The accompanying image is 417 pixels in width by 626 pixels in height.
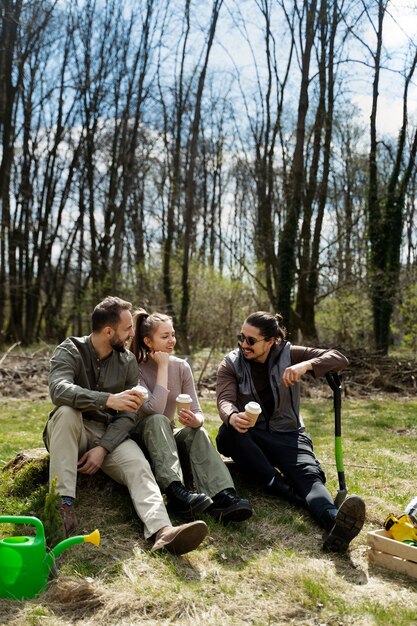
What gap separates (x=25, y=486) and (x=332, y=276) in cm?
1380

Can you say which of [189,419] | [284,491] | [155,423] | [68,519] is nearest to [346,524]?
[284,491]

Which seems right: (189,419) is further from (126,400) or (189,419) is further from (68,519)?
(68,519)

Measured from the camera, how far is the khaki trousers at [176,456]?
147 inches

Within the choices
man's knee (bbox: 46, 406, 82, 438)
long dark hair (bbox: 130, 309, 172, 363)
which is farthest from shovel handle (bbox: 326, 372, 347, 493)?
man's knee (bbox: 46, 406, 82, 438)

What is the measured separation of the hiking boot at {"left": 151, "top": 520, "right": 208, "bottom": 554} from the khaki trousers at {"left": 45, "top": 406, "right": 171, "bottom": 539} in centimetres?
9

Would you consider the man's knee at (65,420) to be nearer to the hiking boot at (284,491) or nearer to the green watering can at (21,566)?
the green watering can at (21,566)

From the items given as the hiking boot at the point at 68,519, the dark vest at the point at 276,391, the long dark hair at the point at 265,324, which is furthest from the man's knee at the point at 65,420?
the long dark hair at the point at 265,324

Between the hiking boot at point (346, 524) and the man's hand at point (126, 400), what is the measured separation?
4.19ft

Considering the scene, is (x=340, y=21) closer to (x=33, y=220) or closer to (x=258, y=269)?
(x=258, y=269)

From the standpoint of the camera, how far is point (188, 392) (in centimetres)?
422

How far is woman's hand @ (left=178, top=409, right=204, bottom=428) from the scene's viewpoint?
3.83m

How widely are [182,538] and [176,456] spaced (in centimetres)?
71

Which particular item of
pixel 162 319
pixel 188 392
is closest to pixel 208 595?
pixel 188 392

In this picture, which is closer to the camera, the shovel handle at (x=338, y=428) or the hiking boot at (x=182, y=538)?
the hiking boot at (x=182, y=538)
